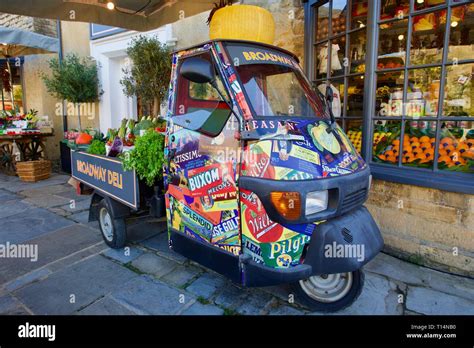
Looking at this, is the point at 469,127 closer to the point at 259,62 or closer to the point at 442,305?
the point at 442,305

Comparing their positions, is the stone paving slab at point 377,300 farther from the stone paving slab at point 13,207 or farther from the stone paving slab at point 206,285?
the stone paving slab at point 13,207

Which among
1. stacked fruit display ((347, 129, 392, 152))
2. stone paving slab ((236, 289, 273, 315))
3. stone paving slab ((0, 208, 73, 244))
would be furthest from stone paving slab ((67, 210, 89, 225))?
stacked fruit display ((347, 129, 392, 152))

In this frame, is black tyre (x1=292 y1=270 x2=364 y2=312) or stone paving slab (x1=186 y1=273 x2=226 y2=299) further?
stone paving slab (x1=186 y1=273 x2=226 y2=299)

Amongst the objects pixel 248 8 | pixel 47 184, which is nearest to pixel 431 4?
pixel 248 8

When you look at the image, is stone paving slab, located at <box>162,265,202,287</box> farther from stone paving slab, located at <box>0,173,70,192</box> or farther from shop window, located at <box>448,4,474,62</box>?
stone paving slab, located at <box>0,173,70,192</box>

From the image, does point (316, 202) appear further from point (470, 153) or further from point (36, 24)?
point (36, 24)

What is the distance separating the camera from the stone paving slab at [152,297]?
2.78 metres

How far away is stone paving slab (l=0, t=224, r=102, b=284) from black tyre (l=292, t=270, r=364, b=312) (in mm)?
2966

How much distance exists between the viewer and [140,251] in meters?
3.99

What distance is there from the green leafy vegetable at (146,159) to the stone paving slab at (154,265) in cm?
102

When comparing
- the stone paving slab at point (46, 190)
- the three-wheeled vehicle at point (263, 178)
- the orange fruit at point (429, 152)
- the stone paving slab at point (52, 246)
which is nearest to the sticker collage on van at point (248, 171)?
the three-wheeled vehicle at point (263, 178)

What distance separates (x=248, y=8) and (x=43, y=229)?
4.34m

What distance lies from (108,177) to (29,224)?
223cm

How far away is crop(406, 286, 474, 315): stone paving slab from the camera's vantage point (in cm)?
278
